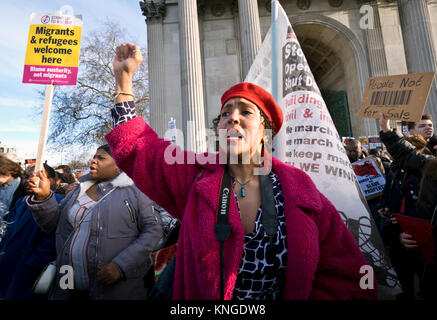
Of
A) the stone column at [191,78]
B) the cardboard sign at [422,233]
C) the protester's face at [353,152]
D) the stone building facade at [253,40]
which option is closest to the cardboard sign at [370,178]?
the protester's face at [353,152]

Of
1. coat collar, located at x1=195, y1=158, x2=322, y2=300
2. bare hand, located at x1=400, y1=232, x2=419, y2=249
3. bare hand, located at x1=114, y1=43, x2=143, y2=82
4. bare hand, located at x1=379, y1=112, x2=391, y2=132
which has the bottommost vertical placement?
bare hand, located at x1=400, y1=232, x2=419, y2=249

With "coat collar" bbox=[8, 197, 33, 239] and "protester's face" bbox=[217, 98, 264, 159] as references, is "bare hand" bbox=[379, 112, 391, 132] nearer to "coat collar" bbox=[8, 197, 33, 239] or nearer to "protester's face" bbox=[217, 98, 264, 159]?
"protester's face" bbox=[217, 98, 264, 159]

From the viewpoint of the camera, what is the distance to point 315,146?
2135 mm

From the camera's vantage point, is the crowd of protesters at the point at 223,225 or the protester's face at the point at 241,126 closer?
the crowd of protesters at the point at 223,225

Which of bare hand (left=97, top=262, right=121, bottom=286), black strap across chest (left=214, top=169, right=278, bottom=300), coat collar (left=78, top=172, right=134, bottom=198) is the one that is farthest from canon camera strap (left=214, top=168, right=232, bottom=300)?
coat collar (left=78, top=172, right=134, bottom=198)

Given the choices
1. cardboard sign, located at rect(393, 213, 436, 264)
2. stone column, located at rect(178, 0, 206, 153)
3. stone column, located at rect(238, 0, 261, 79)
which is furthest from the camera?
stone column, located at rect(238, 0, 261, 79)

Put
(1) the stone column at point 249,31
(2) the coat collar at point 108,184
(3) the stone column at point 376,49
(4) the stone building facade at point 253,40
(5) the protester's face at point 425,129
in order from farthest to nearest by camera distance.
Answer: (3) the stone column at point 376,49 < (4) the stone building facade at point 253,40 < (1) the stone column at point 249,31 < (5) the protester's face at point 425,129 < (2) the coat collar at point 108,184

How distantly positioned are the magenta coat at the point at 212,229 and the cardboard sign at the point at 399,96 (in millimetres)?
1936

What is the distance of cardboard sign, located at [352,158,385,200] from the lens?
12.1ft

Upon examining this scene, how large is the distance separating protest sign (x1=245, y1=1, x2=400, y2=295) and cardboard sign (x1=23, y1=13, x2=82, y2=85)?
76.6 inches

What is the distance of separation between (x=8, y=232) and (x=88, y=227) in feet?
3.97

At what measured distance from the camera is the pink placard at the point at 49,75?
2.20m

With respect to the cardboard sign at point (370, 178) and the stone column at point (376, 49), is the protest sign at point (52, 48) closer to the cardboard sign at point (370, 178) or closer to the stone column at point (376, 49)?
the cardboard sign at point (370, 178)

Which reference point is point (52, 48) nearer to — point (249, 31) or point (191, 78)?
point (191, 78)
